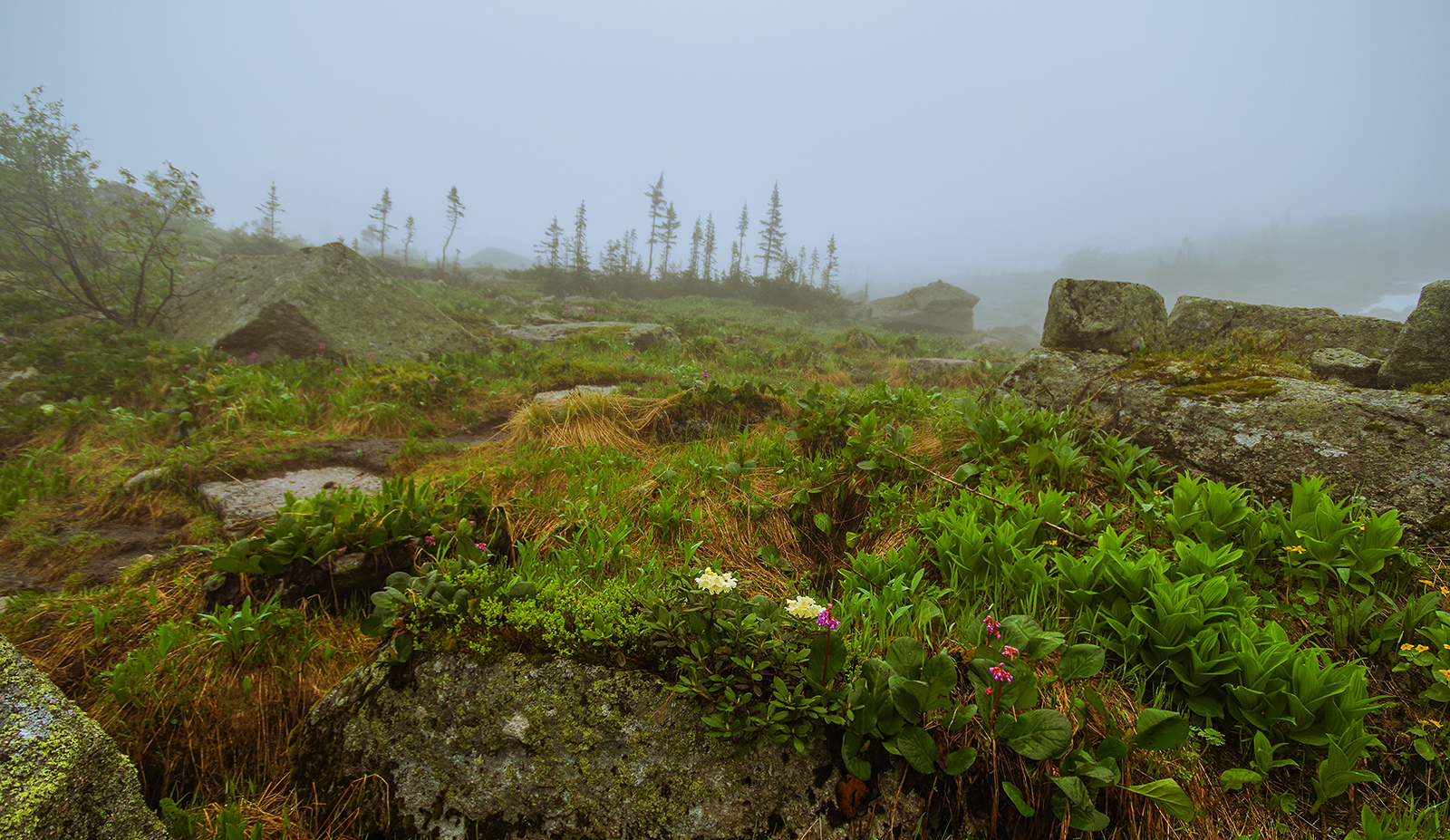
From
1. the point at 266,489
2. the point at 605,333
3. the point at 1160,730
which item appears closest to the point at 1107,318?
the point at 1160,730

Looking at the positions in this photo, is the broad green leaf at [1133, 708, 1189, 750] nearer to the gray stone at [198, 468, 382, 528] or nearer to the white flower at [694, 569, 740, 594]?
the white flower at [694, 569, 740, 594]

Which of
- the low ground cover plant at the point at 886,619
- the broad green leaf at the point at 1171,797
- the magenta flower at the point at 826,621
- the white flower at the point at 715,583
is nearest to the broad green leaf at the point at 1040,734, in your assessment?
the low ground cover plant at the point at 886,619

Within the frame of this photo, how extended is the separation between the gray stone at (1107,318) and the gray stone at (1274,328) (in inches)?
10.1

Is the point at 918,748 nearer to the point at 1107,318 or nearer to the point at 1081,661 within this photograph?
the point at 1081,661

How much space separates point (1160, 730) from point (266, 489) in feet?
19.7

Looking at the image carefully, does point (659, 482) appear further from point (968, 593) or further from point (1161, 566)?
point (1161, 566)

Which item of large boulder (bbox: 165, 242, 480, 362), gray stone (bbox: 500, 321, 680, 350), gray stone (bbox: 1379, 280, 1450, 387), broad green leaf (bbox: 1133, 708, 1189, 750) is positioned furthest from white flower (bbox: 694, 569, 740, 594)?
gray stone (bbox: 500, 321, 680, 350)

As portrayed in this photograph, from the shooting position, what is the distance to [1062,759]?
62.6 inches

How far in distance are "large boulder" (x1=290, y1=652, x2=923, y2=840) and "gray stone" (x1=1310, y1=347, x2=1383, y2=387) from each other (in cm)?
557

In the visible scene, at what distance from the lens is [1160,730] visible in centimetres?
159

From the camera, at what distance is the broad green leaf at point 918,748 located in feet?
5.24

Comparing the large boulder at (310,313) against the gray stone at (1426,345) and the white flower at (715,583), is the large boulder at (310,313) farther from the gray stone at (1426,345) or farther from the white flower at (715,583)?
the gray stone at (1426,345)

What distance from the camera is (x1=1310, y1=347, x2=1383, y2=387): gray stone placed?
4.18 meters

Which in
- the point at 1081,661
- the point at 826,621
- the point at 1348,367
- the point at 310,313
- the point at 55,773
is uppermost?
the point at 1348,367
